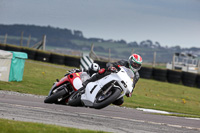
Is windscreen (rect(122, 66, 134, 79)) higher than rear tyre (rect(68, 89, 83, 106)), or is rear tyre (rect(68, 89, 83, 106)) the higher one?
windscreen (rect(122, 66, 134, 79))

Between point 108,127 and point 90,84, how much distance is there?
63.7 inches

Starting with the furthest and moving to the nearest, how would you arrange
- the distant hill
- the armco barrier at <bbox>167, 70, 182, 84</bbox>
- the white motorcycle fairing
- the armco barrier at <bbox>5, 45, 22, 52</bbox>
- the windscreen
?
the distant hill → the armco barrier at <bbox>5, 45, 22, 52</bbox> → the armco barrier at <bbox>167, 70, 182, 84</bbox> → the windscreen → the white motorcycle fairing

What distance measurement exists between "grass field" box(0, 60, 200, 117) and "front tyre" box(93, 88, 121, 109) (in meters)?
5.50

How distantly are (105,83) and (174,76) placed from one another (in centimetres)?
1991

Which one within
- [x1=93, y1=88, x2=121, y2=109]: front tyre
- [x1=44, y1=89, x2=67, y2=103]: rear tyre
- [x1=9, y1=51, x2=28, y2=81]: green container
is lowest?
[x1=9, y1=51, x2=28, y2=81]: green container

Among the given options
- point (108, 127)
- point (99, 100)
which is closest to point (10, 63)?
point (99, 100)

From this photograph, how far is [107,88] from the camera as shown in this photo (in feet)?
27.7

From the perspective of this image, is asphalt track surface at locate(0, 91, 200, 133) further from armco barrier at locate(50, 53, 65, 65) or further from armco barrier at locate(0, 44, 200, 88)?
armco barrier at locate(50, 53, 65, 65)

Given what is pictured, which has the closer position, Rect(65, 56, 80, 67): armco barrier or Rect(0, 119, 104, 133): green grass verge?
Rect(0, 119, 104, 133): green grass verge

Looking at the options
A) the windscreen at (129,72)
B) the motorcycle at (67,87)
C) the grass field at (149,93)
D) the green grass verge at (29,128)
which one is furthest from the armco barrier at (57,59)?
Answer: the green grass verge at (29,128)

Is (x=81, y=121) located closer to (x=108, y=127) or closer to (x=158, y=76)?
(x=108, y=127)

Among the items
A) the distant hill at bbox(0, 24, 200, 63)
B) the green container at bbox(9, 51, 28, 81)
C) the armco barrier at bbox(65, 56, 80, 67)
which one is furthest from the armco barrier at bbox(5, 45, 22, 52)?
the distant hill at bbox(0, 24, 200, 63)

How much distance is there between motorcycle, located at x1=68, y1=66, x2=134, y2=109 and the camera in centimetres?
829

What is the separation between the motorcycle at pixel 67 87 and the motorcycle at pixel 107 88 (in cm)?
63
